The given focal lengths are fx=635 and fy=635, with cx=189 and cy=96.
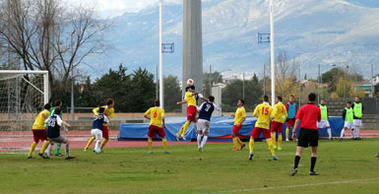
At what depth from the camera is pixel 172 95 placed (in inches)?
2657

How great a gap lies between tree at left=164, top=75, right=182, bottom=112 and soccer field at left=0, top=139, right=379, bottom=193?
136 ft

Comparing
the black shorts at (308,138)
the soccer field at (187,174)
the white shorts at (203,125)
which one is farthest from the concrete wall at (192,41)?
the black shorts at (308,138)

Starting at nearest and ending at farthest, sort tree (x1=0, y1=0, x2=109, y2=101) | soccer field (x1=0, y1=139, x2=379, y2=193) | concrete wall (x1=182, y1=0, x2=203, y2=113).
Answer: soccer field (x1=0, y1=139, x2=379, y2=193)
concrete wall (x1=182, y1=0, x2=203, y2=113)
tree (x1=0, y1=0, x2=109, y2=101)

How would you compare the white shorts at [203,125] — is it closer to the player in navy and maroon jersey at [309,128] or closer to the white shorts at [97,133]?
the white shorts at [97,133]

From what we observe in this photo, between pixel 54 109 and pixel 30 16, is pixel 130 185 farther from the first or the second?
pixel 30 16

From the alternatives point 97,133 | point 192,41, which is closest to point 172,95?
point 192,41

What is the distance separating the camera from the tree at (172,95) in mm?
63578

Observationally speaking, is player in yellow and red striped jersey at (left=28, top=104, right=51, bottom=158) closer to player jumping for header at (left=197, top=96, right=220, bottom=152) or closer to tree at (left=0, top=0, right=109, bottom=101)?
player jumping for header at (left=197, top=96, right=220, bottom=152)

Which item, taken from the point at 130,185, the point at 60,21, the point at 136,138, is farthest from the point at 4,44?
the point at 130,185

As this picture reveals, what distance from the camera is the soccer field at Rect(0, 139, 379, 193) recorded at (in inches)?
502

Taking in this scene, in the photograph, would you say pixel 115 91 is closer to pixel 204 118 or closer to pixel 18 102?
pixel 18 102

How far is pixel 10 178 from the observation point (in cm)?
1487

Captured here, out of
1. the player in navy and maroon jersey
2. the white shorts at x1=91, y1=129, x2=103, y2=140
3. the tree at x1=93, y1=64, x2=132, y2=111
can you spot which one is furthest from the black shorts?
the tree at x1=93, y1=64, x2=132, y2=111

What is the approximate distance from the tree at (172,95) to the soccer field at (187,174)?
136ft
